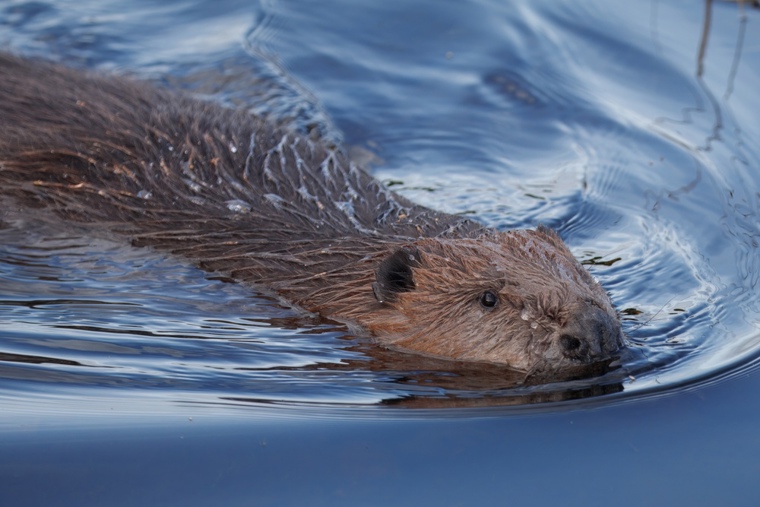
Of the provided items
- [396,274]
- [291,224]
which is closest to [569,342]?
[396,274]

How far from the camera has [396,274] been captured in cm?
433

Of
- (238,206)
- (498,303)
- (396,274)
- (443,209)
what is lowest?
(498,303)

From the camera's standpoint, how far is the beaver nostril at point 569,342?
387 centimetres

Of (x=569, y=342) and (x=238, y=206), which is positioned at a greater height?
(x=238, y=206)

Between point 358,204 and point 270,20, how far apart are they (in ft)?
13.3

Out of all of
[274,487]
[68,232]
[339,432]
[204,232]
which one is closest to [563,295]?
[339,432]

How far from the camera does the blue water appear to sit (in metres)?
3.40

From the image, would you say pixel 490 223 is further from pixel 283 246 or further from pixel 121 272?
pixel 121 272

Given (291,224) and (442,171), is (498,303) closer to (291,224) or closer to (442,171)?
(291,224)

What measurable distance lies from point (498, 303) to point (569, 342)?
335 millimetres

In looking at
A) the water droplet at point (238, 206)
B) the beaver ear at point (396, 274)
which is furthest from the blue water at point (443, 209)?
the water droplet at point (238, 206)

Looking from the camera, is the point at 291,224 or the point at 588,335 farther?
the point at 291,224

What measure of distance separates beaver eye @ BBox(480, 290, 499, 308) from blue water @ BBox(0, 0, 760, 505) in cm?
29

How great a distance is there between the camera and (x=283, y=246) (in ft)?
15.5
